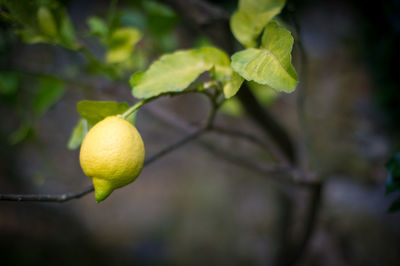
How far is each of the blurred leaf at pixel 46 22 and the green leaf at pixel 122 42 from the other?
0.38ft

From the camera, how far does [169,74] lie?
1.28 feet

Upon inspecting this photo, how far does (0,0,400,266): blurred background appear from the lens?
3.35ft

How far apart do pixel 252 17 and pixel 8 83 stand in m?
0.70

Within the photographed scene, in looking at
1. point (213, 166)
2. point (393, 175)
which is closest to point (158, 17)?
point (393, 175)

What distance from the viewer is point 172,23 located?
0.79m

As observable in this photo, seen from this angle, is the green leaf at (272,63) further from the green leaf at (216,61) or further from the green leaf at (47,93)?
the green leaf at (47,93)

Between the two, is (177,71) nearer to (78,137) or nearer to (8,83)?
(78,137)

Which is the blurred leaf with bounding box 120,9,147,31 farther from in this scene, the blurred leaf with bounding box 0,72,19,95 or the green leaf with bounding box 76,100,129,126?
the green leaf with bounding box 76,100,129,126

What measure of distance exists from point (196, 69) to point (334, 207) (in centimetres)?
129

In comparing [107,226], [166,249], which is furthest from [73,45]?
[107,226]

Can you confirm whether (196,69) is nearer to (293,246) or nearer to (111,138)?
(111,138)

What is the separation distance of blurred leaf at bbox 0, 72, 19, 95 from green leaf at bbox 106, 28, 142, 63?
336mm

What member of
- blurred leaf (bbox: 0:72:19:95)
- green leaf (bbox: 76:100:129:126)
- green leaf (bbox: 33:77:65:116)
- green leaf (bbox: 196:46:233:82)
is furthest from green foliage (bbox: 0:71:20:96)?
green leaf (bbox: 196:46:233:82)

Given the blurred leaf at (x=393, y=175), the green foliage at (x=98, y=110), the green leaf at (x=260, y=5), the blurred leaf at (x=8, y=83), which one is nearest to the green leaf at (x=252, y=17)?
the green leaf at (x=260, y=5)
